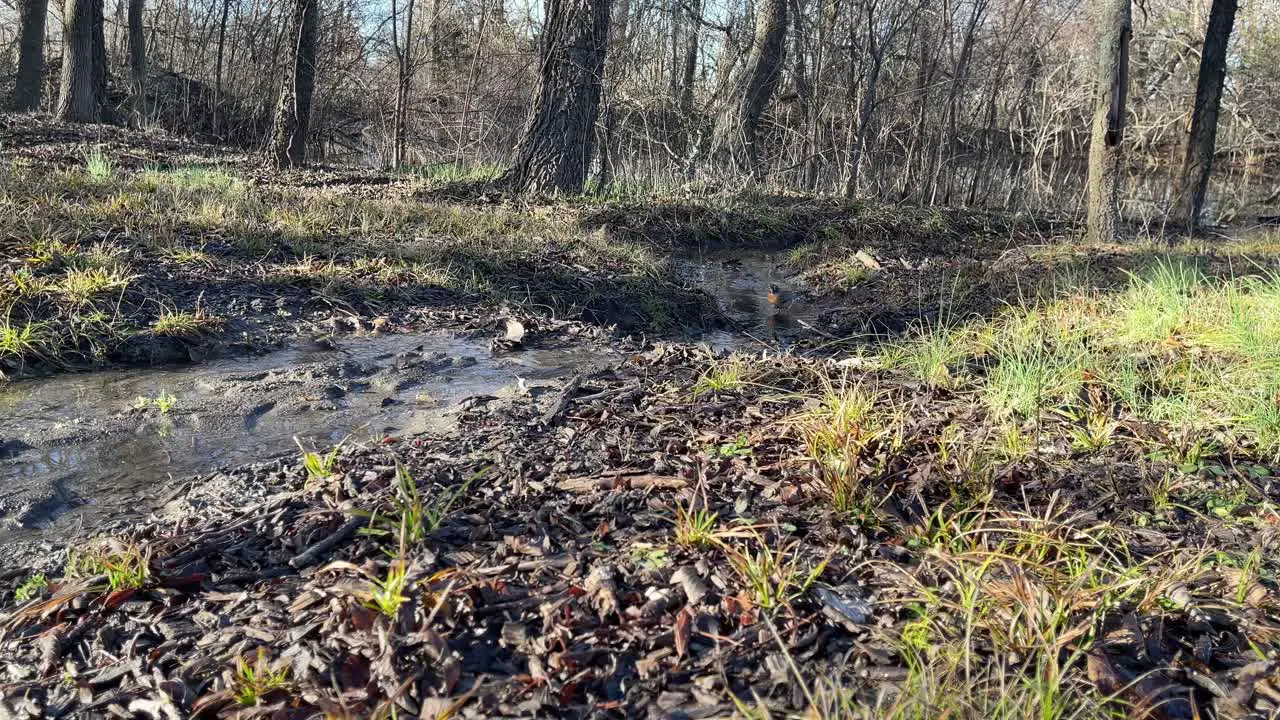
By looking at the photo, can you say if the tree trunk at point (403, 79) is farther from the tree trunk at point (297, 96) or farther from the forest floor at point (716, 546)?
the forest floor at point (716, 546)

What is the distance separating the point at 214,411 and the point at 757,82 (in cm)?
1016

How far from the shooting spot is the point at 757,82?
1209cm

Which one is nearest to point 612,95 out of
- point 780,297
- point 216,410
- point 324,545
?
point 780,297

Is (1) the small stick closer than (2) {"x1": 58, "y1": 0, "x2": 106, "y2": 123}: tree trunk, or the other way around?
(1) the small stick

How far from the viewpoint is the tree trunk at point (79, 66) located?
37.9 feet

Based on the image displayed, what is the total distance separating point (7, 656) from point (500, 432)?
1560 mm

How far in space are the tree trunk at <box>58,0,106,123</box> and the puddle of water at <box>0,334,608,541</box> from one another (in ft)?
32.4

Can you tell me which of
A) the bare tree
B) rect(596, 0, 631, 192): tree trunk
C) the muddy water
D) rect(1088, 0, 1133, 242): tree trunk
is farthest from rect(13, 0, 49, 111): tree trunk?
rect(1088, 0, 1133, 242): tree trunk

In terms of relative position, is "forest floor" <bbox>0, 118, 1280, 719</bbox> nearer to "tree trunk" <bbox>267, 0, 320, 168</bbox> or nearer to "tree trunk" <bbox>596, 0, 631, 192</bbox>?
"tree trunk" <bbox>267, 0, 320, 168</bbox>

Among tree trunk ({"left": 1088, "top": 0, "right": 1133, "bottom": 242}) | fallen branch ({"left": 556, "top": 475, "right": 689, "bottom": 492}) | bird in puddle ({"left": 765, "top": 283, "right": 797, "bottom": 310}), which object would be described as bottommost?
fallen branch ({"left": 556, "top": 475, "right": 689, "bottom": 492})

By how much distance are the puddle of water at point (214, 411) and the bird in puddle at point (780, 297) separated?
9.16ft

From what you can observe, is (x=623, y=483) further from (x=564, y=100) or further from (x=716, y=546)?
(x=564, y=100)

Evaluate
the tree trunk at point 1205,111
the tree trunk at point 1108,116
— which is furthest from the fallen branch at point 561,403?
the tree trunk at point 1205,111

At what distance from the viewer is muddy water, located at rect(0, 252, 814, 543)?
2.82 m
